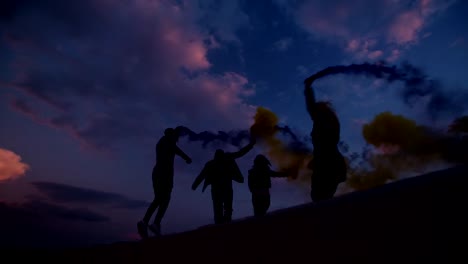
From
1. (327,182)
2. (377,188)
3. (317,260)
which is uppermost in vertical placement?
(327,182)

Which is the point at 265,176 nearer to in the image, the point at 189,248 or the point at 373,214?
the point at 189,248

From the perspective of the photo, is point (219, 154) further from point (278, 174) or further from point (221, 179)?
point (278, 174)

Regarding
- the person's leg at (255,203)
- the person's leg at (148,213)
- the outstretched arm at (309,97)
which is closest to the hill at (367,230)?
the outstretched arm at (309,97)

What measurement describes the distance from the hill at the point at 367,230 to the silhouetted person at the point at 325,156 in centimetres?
242

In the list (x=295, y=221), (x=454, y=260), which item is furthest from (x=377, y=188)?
(x=454, y=260)

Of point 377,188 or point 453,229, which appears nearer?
point 453,229

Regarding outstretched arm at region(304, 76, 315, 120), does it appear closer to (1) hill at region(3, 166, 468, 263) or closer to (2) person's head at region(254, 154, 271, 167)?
(1) hill at region(3, 166, 468, 263)

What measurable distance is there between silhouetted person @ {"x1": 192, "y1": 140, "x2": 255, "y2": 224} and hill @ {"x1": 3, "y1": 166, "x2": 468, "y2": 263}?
15.8 ft

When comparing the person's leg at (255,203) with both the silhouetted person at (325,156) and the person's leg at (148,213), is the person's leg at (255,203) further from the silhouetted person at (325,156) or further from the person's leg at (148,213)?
the silhouetted person at (325,156)

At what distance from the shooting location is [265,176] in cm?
818

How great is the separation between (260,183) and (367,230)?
645 cm

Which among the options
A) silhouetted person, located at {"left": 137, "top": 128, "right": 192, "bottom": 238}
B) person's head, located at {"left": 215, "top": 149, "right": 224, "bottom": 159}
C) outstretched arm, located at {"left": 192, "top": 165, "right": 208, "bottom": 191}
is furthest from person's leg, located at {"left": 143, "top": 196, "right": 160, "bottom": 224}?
person's head, located at {"left": 215, "top": 149, "right": 224, "bottom": 159}

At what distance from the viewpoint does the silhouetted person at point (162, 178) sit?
252 inches

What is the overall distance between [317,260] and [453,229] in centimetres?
67
